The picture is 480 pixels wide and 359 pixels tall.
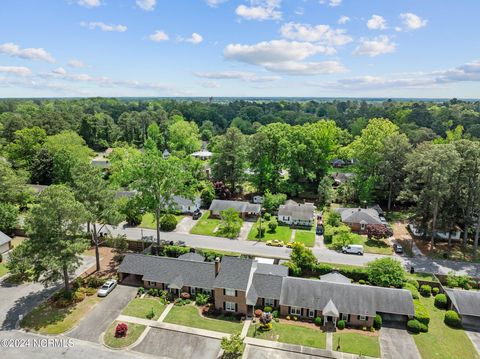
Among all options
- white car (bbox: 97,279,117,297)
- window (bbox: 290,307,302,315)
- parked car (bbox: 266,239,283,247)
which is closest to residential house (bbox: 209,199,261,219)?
parked car (bbox: 266,239,283,247)

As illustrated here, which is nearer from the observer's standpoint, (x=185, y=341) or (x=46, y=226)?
(x=185, y=341)

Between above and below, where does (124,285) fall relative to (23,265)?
below

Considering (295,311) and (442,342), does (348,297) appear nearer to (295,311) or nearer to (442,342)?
(295,311)

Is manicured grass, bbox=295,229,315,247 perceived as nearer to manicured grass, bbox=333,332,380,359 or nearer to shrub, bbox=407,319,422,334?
shrub, bbox=407,319,422,334

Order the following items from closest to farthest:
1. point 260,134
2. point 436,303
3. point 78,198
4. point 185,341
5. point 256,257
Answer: point 185,341 < point 436,303 < point 78,198 < point 256,257 < point 260,134

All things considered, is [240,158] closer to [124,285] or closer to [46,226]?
[124,285]

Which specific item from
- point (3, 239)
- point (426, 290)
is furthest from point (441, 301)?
point (3, 239)

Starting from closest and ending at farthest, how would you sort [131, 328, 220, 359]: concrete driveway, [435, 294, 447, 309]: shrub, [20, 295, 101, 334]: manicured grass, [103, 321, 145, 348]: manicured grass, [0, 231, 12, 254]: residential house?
[131, 328, 220, 359]: concrete driveway < [103, 321, 145, 348]: manicured grass < [20, 295, 101, 334]: manicured grass < [435, 294, 447, 309]: shrub < [0, 231, 12, 254]: residential house

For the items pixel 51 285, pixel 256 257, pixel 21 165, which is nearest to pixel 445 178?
pixel 256 257
